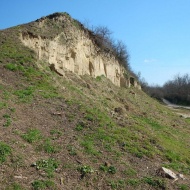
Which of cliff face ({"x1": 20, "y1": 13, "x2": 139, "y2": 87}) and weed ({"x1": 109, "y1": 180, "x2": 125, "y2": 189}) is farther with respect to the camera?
cliff face ({"x1": 20, "y1": 13, "x2": 139, "y2": 87})

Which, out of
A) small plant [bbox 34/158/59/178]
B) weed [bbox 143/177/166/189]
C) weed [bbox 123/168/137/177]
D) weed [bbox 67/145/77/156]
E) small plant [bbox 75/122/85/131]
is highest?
small plant [bbox 75/122/85/131]

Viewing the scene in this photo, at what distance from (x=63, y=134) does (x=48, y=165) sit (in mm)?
2069

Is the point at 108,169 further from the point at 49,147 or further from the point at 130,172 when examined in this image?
the point at 49,147

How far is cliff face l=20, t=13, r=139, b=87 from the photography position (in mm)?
16906

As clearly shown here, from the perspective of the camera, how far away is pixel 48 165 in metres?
7.96

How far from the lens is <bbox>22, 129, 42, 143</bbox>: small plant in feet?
29.6

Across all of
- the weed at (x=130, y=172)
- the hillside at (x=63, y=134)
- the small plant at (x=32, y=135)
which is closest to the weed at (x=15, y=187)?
the hillside at (x=63, y=134)

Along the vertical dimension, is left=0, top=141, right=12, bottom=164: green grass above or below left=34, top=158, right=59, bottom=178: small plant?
above

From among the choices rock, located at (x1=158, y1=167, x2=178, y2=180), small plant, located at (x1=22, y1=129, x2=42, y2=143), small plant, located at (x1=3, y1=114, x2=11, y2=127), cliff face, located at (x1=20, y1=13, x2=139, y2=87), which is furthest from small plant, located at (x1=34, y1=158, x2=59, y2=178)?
cliff face, located at (x1=20, y1=13, x2=139, y2=87)

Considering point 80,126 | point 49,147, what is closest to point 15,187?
point 49,147

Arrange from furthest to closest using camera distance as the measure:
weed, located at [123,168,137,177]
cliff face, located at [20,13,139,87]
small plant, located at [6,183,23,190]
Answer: cliff face, located at [20,13,139,87]
weed, located at [123,168,137,177]
small plant, located at [6,183,23,190]

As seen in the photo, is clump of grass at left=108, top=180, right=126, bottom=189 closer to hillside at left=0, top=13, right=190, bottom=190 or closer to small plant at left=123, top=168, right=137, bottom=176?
hillside at left=0, top=13, right=190, bottom=190

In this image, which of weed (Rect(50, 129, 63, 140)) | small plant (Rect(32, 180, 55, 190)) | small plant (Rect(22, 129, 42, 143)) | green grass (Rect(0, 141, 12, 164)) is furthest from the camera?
weed (Rect(50, 129, 63, 140))

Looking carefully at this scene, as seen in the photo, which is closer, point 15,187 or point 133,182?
point 15,187
